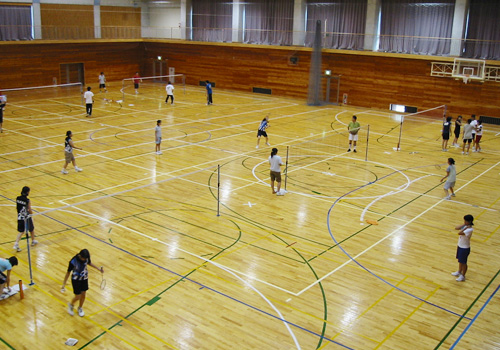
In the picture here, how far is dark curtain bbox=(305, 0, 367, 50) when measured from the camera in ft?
129

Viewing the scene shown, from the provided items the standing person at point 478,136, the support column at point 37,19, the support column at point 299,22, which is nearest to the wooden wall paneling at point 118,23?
the support column at point 37,19

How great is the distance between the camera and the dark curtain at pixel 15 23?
1529 inches

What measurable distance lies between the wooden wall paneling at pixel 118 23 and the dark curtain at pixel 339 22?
696 inches

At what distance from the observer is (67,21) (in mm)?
43656

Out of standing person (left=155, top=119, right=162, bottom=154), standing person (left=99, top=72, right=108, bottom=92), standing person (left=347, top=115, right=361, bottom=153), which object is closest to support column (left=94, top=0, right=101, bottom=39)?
standing person (left=99, top=72, right=108, bottom=92)

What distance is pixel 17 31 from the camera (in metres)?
39.5

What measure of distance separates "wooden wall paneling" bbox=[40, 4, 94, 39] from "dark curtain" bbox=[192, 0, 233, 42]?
9.42 meters

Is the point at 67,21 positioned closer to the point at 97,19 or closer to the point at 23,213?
the point at 97,19

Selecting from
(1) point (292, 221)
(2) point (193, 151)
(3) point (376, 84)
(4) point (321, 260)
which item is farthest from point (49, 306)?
(3) point (376, 84)

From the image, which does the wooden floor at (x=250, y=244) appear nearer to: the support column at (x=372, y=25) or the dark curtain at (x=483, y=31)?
the dark curtain at (x=483, y=31)

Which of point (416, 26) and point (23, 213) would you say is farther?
point (416, 26)

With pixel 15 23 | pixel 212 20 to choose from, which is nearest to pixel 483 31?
pixel 212 20

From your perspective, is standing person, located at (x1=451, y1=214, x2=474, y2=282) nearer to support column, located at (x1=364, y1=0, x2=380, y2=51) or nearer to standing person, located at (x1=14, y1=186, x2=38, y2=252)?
standing person, located at (x1=14, y1=186, x2=38, y2=252)

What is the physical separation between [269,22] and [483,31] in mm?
17441
